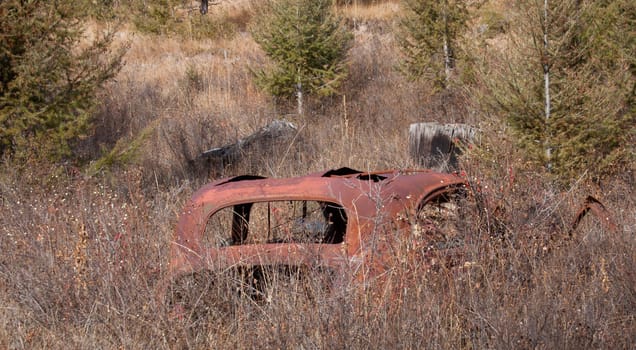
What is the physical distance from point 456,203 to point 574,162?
375 centimetres

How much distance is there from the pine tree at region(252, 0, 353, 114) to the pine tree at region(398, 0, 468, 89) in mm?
1535

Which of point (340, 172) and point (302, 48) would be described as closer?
point (340, 172)

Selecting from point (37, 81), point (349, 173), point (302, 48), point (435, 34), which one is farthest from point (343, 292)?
point (302, 48)

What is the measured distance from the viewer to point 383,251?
4.04 m

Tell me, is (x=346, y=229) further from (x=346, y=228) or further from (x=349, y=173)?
(x=349, y=173)

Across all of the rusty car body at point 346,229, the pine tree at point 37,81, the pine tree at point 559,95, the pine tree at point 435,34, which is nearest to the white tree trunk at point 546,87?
the pine tree at point 559,95

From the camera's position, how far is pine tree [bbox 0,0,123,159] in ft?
26.4

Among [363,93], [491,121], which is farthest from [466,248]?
[363,93]

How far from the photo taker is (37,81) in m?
8.13

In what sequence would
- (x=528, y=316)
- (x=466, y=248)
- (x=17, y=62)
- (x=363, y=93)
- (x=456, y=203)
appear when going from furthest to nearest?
(x=363, y=93) < (x=17, y=62) < (x=456, y=203) < (x=466, y=248) < (x=528, y=316)

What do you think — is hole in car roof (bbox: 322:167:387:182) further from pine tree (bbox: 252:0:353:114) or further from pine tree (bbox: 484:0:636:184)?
pine tree (bbox: 252:0:353:114)

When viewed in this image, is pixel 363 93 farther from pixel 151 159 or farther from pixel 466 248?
pixel 466 248

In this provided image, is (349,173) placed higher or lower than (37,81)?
lower

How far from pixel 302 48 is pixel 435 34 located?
2634 mm
